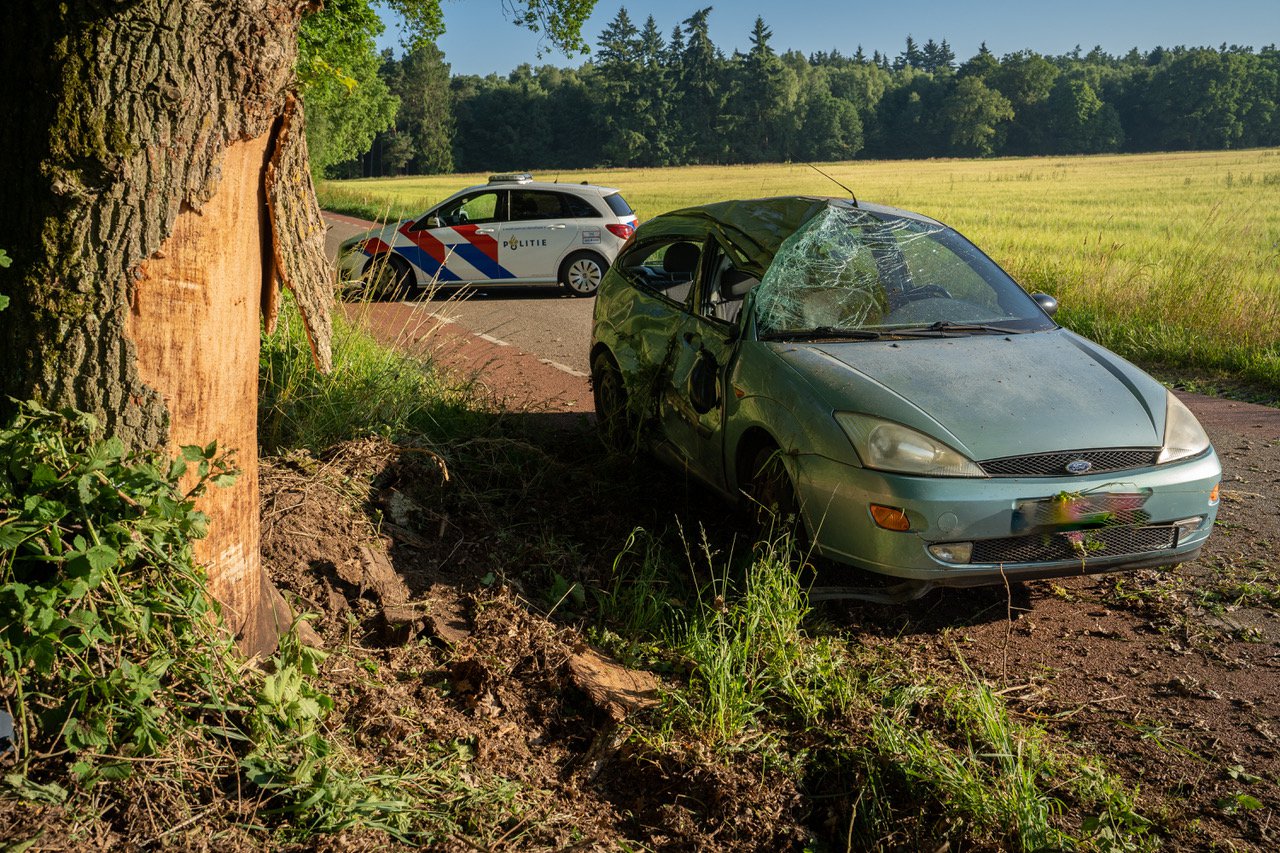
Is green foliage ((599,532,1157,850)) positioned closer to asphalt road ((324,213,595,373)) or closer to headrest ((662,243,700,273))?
headrest ((662,243,700,273))

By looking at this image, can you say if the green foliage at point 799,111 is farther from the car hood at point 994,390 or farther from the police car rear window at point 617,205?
the car hood at point 994,390

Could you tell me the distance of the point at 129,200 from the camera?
3.04m

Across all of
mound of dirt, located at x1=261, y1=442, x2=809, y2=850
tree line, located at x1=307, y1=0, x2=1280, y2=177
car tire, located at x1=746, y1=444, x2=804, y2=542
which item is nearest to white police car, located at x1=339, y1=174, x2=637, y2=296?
mound of dirt, located at x1=261, y1=442, x2=809, y2=850

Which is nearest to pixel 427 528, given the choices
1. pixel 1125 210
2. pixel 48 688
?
pixel 48 688

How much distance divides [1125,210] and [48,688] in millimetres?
32222

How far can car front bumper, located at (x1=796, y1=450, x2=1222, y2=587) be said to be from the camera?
161 inches

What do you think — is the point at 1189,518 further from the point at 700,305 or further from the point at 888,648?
the point at 700,305

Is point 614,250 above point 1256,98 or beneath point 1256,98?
beneath

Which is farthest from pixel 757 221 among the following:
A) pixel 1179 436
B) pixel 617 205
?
pixel 617 205

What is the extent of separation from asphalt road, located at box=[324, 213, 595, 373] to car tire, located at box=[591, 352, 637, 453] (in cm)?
277

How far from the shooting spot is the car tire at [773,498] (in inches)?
177

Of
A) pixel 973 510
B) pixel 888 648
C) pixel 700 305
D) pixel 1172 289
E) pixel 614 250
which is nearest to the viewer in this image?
pixel 973 510

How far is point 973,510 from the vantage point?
4070 millimetres

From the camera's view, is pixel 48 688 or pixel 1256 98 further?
pixel 1256 98
